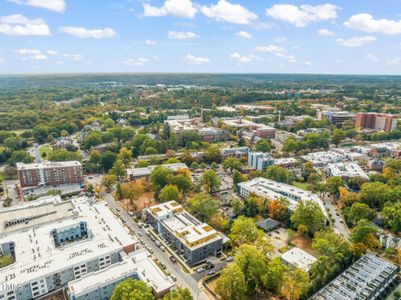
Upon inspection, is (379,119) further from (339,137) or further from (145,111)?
(145,111)

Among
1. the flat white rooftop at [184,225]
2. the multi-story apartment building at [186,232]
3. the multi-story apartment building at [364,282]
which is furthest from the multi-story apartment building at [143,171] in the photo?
the multi-story apartment building at [364,282]

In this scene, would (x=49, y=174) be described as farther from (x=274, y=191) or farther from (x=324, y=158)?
(x=324, y=158)

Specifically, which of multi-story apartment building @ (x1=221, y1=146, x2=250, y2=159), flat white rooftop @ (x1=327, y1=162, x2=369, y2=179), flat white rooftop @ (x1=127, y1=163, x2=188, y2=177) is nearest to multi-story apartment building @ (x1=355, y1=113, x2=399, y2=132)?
flat white rooftop @ (x1=327, y1=162, x2=369, y2=179)

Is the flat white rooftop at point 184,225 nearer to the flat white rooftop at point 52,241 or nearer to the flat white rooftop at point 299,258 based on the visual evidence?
the flat white rooftop at point 52,241

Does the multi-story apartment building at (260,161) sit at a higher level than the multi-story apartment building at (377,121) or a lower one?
lower

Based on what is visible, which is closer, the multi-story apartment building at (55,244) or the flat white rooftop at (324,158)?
the multi-story apartment building at (55,244)

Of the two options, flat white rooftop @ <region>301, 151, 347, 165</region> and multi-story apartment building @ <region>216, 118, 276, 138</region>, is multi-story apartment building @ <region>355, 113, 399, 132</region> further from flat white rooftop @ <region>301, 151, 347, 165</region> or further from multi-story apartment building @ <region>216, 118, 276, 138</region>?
flat white rooftop @ <region>301, 151, 347, 165</region>

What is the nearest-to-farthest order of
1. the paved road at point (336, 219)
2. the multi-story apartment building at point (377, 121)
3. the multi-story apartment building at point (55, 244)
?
the multi-story apartment building at point (55, 244)
the paved road at point (336, 219)
the multi-story apartment building at point (377, 121)

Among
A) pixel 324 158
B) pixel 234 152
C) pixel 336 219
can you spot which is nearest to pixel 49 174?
pixel 234 152

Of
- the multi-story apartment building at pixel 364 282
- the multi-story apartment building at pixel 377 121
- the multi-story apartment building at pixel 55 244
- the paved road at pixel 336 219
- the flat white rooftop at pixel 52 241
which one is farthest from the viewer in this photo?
the multi-story apartment building at pixel 377 121
